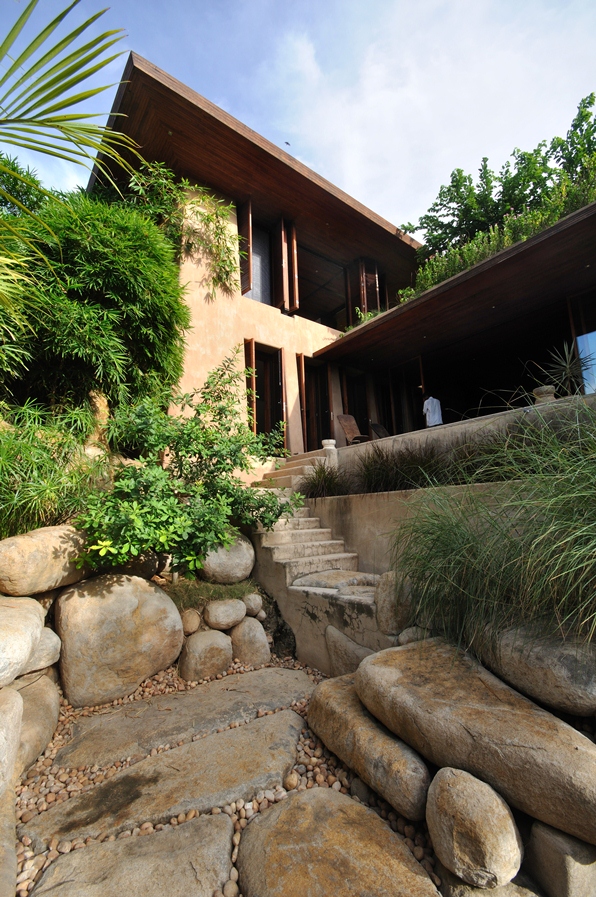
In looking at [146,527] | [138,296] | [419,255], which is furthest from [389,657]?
[419,255]

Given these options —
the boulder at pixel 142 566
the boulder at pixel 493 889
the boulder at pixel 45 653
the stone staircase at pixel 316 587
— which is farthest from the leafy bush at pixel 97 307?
the boulder at pixel 493 889

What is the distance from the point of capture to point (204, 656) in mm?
3262

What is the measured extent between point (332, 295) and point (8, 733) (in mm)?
11323

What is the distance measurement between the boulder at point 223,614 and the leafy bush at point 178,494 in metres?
0.44

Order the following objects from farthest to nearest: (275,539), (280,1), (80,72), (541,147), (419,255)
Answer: (541,147) → (419,255) → (275,539) → (280,1) → (80,72)

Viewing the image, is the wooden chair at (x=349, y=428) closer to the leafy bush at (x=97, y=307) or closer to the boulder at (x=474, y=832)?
the leafy bush at (x=97, y=307)

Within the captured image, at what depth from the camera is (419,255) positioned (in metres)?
10.1

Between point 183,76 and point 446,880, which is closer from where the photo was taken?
point 446,880

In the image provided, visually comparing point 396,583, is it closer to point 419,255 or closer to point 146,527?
point 146,527

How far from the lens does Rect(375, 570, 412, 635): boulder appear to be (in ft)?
8.75

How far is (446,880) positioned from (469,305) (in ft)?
23.4

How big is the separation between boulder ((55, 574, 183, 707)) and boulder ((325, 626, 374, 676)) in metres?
1.21

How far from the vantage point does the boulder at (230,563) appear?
3883 millimetres

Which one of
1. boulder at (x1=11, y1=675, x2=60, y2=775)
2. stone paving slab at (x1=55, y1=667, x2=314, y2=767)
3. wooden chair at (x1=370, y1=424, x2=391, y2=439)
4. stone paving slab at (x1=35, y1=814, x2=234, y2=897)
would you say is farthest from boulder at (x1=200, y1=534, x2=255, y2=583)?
wooden chair at (x1=370, y1=424, x2=391, y2=439)
